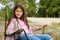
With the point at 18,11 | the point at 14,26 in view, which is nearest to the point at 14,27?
the point at 14,26

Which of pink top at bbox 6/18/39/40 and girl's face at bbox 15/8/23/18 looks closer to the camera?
pink top at bbox 6/18/39/40

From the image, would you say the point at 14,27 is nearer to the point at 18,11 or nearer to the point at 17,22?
the point at 17,22

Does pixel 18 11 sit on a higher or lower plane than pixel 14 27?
higher

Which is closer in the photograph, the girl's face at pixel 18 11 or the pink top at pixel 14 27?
the pink top at pixel 14 27

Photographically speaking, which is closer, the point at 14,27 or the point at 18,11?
the point at 14,27

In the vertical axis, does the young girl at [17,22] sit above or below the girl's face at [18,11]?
below

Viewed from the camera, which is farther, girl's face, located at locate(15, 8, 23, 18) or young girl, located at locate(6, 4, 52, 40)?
girl's face, located at locate(15, 8, 23, 18)

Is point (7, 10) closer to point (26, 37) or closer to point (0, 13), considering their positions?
point (26, 37)

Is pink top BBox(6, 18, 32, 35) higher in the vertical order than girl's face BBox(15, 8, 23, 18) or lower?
lower

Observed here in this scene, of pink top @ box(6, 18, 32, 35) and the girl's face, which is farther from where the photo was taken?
the girl's face

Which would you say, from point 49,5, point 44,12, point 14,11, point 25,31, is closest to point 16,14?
point 14,11

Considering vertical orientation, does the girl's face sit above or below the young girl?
above

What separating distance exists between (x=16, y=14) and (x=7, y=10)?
147 millimetres

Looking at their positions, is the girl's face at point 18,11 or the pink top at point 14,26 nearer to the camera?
the pink top at point 14,26
